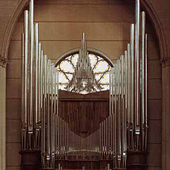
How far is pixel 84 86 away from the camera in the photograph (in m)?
19.3

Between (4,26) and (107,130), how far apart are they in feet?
14.6

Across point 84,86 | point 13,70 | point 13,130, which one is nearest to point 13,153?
point 13,130

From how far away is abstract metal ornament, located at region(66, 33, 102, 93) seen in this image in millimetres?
19219

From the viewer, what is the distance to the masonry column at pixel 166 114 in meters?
19.4

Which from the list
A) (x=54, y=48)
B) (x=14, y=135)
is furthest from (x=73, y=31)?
(x=14, y=135)

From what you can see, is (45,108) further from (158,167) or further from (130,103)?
(158,167)

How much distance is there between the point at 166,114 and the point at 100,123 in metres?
2.08

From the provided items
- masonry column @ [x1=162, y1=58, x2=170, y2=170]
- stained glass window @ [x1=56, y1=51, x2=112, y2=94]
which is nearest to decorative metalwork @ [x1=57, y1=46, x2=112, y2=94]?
stained glass window @ [x1=56, y1=51, x2=112, y2=94]

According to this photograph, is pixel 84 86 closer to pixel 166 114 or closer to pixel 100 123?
pixel 100 123

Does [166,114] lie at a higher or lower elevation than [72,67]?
lower

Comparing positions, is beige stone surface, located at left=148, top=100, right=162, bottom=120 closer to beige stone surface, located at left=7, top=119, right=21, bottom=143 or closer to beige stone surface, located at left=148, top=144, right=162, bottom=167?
beige stone surface, located at left=148, top=144, right=162, bottom=167

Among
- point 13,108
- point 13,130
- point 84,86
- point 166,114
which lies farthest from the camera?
point 13,108

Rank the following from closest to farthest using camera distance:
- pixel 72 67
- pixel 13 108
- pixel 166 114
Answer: pixel 166 114, pixel 13 108, pixel 72 67

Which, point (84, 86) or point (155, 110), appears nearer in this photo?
point (84, 86)
